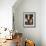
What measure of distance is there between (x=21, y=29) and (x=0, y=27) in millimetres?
1257

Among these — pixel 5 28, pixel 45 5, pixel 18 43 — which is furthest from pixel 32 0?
pixel 18 43

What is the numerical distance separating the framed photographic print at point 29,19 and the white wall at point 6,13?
114cm

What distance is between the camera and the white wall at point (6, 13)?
494cm

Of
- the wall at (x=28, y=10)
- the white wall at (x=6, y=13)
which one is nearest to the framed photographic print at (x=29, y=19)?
the wall at (x=28, y=10)

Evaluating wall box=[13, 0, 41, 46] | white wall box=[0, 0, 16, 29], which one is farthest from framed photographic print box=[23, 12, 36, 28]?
white wall box=[0, 0, 16, 29]

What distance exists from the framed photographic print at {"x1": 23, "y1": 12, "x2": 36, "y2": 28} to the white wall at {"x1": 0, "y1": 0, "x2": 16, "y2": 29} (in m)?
1.14

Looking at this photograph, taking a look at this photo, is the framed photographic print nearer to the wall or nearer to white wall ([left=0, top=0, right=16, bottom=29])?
the wall

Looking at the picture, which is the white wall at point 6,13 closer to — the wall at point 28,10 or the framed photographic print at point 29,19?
the wall at point 28,10

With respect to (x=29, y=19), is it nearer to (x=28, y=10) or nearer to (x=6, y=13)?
(x=28, y=10)

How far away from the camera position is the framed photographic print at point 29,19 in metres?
5.95

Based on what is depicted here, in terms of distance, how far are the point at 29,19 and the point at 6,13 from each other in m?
1.39

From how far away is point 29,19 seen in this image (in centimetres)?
598

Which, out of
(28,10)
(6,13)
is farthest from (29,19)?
(6,13)

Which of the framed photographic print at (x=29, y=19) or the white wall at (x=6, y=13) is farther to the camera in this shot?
the framed photographic print at (x=29, y=19)
